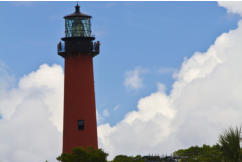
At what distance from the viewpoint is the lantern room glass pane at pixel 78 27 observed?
73812 millimetres

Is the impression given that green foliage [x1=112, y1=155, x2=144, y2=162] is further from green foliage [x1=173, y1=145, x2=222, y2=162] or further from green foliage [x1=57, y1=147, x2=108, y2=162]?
green foliage [x1=173, y1=145, x2=222, y2=162]

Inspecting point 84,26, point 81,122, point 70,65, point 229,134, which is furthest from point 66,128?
point 229,134

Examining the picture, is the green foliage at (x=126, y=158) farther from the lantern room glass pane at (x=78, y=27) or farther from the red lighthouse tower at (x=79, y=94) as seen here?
the lantern room glass pane at (x=78, y=27)

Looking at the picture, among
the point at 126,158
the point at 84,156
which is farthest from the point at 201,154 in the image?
the point at 84,156

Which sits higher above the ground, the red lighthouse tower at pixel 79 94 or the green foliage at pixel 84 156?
the red lighthouse tower at pixel 79 94

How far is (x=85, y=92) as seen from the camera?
71500mm

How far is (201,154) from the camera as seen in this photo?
70875mm

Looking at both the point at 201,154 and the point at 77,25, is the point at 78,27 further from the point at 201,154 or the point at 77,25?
the point at 201,154

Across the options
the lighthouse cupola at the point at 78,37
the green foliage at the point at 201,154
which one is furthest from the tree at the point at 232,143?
the lighthouse cupola at the point at 78,37

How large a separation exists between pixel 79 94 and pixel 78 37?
20.4 feet

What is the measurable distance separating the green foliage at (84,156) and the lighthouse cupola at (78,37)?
1198 cm

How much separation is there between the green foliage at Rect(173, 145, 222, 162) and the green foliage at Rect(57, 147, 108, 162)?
913 cm

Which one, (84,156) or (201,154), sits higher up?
(201,154)

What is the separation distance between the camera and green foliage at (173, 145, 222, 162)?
217ft
